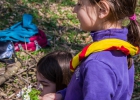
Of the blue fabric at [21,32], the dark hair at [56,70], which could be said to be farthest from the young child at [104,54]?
the blue fabric at [21,32]

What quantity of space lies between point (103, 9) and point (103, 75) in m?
0.38

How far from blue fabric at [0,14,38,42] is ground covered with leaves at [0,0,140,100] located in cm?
28

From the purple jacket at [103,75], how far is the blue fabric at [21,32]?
11.0ft

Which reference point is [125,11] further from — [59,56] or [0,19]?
[0,19]

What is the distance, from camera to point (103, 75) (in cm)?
166

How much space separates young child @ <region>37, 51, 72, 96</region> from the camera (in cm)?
258

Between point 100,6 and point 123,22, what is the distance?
0.76 feet

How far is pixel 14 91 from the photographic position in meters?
3.95

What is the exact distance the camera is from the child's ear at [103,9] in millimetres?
1777

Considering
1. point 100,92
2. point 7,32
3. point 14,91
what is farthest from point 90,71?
point 7,32

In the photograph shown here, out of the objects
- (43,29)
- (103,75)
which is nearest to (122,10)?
(103,75)

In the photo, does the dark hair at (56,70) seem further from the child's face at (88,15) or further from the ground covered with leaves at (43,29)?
the ground covered with leaves at (43,29)

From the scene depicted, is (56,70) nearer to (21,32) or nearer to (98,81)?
(98,81)

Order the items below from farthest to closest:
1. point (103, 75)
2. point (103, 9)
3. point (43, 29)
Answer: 1. point (43, 29)
2. point (103, 9)
3. point (103, 75)
